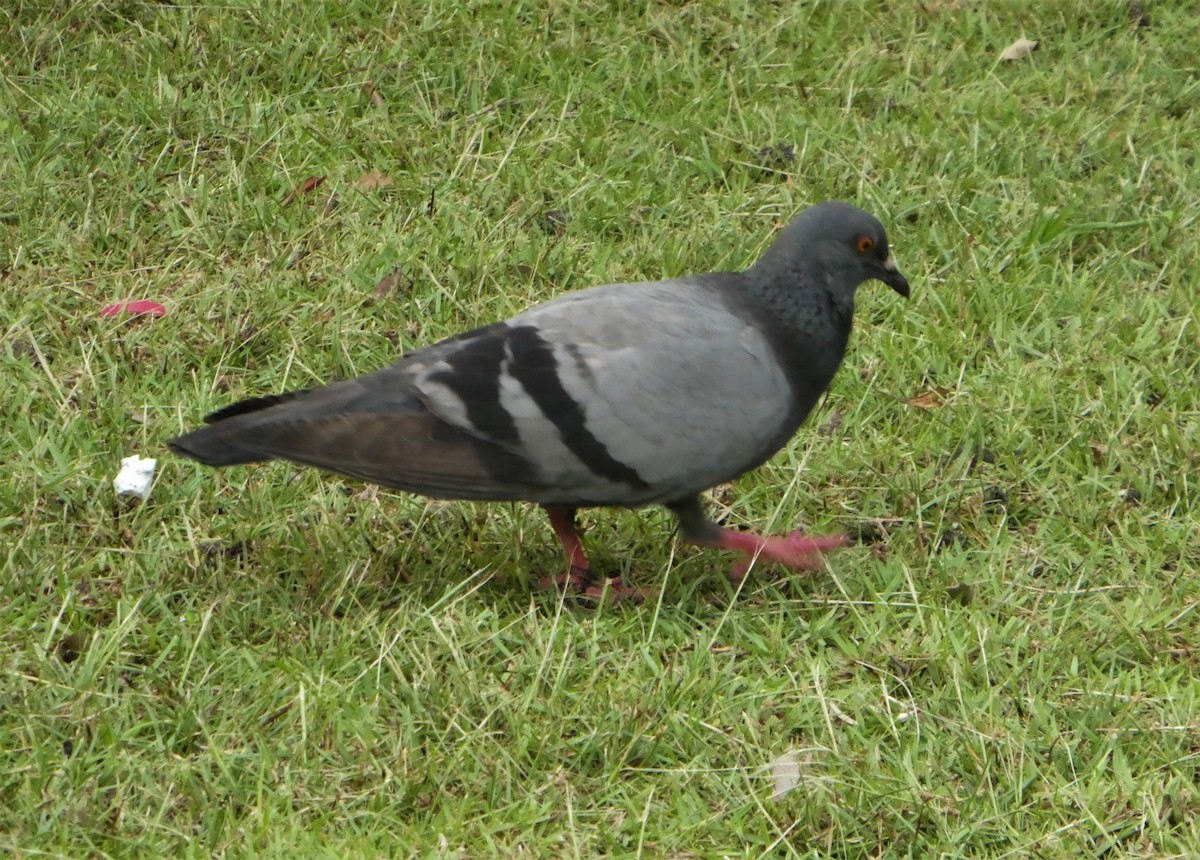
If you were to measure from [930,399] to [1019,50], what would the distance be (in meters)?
2.55

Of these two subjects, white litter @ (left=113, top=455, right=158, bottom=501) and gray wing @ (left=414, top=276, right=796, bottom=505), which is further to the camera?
white litter @ (left=113, top=455, right=158, bottom=501)

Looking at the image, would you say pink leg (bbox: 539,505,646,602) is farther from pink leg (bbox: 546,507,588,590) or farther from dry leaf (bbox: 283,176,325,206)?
dry leaf (bbox: 283,176,325,206)

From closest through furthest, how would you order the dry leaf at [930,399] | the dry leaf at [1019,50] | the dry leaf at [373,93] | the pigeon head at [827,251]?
1. the pigeon head at [827,251]
2. the dry leaf at [930,399]
3. the dry leaf at [373,93]
4. the dry leaf at [1019,50]

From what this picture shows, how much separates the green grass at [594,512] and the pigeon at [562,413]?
0.31 metres

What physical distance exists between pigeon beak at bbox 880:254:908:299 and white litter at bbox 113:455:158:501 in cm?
214

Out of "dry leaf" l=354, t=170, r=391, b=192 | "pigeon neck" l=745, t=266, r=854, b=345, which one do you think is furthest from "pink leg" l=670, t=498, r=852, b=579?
"dry leaf" l=354, t=170, r=391, b=192

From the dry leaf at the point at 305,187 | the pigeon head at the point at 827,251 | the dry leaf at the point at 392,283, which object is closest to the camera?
the pigeon head at the point at 827,251

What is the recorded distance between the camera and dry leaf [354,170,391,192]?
5.86 m

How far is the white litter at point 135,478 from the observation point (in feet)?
14.0

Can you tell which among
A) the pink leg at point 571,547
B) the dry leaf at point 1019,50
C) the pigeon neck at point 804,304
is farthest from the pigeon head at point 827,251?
the dry leaf at point 1019,50

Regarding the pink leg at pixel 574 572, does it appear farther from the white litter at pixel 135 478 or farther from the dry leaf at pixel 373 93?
the dry leaf at pixel 373 93

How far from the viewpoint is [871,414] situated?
4777mm

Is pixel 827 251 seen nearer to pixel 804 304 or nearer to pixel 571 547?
pixel 804 304

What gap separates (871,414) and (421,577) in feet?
5.15
